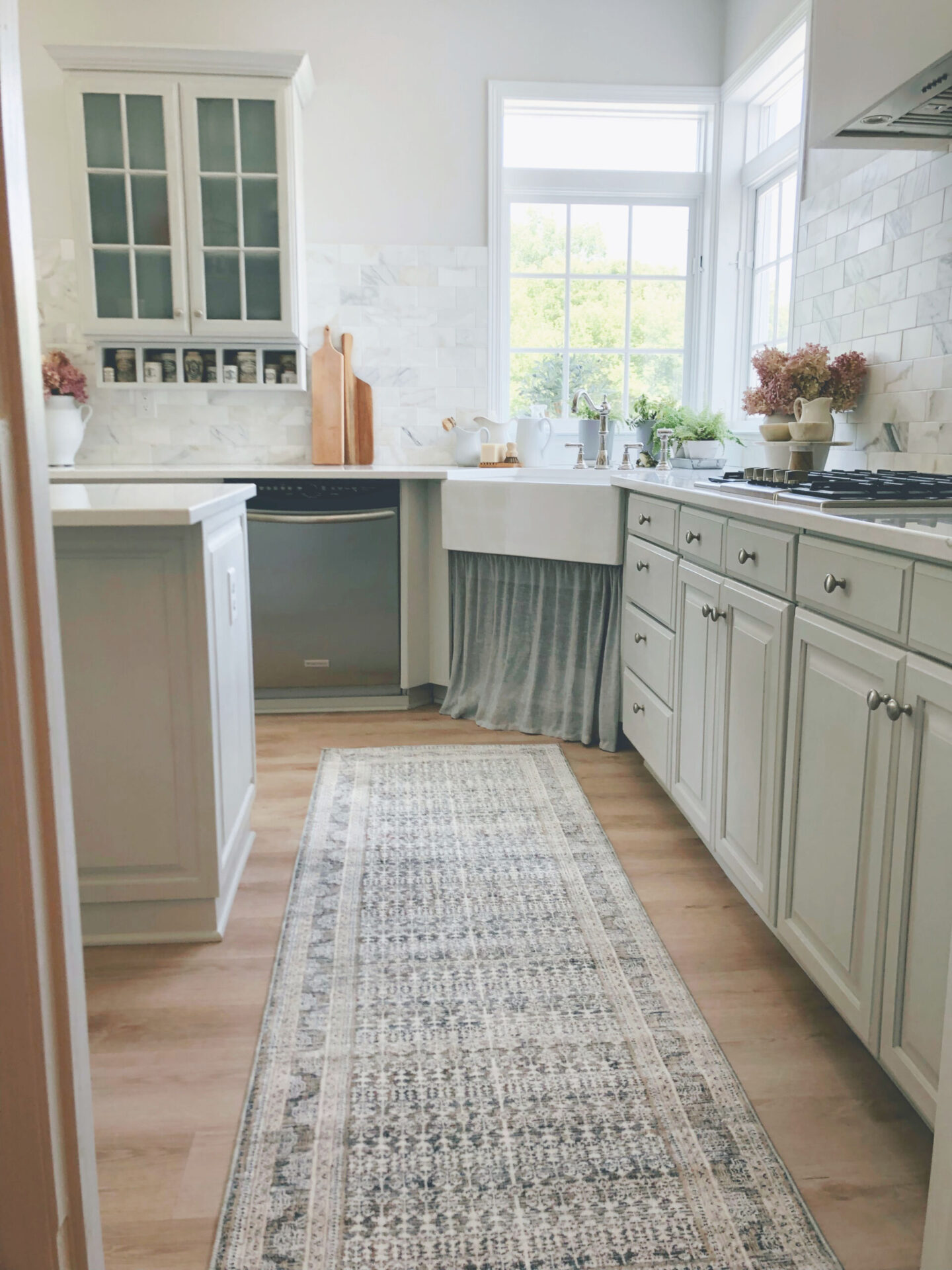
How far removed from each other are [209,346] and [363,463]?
2.46ft

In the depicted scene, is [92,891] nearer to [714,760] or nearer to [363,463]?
[714,760]

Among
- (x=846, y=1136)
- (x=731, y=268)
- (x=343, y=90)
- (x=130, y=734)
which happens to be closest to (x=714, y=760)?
(x=846, y=1136)

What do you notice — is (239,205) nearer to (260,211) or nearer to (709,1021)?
(260,211)

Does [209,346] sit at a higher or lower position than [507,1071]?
higher

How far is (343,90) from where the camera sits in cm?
391

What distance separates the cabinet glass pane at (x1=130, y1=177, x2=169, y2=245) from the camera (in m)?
3.63

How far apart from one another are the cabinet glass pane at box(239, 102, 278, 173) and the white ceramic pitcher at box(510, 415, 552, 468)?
134 centimetres

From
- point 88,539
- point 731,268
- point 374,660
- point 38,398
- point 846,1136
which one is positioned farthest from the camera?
point 731,268

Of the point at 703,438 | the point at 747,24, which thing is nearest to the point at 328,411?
the point at 703,438

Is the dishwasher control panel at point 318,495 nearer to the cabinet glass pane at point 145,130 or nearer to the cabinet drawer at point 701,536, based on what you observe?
the cabinet glass pane at point 145,130

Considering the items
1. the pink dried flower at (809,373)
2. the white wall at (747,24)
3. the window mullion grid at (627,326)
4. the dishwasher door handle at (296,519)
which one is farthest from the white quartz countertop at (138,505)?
the white wall at (747,24)

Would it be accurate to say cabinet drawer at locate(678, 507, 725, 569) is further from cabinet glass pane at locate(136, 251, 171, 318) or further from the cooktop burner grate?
cabinet glass pane at locate(136, 251, 171, 318)

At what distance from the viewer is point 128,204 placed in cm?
363

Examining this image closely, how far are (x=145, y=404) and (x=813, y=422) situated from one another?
109 inches
